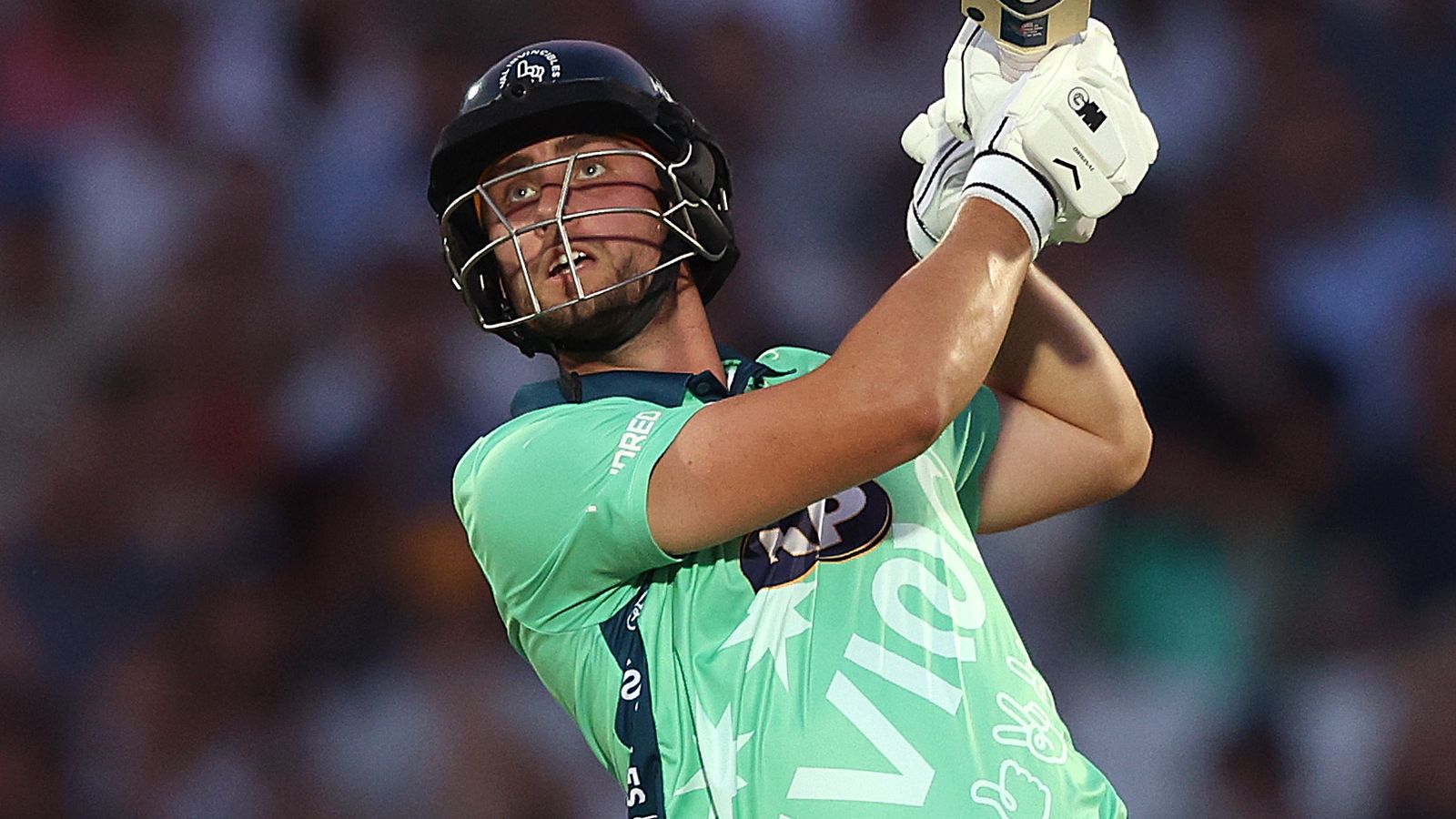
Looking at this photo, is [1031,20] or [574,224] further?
[574,224]

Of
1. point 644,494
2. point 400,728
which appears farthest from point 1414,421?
point 644,494

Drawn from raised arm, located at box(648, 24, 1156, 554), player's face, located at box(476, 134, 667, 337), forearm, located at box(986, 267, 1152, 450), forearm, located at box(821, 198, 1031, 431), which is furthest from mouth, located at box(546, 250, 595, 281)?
forearm, located at box(986, 267, 1152, 450)

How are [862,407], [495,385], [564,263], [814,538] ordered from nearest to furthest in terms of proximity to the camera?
[862,407] → [814,538] → [564,263] → [495,385]

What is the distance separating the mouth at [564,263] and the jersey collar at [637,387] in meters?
0.14

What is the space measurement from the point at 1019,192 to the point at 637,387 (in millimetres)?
609

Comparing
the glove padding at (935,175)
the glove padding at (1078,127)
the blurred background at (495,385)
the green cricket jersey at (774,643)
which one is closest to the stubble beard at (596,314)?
the green cricket jersey at (774,643)

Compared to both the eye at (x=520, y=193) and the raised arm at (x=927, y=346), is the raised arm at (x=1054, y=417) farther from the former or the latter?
the eye at (x=520, y=193)

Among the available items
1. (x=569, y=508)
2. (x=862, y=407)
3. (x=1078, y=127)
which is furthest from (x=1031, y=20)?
(x=569, y=508)

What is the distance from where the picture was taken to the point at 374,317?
450 centimetres

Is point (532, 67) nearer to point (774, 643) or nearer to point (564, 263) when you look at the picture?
point (564, 263)

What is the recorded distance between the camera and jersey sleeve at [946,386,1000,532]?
2516mm

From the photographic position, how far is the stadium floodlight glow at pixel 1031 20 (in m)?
2.14

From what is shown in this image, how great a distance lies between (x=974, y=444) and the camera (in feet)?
8.34

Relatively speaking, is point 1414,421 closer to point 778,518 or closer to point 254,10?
point 778,518
